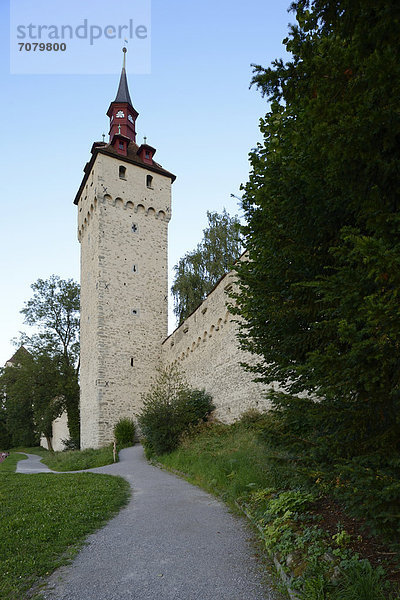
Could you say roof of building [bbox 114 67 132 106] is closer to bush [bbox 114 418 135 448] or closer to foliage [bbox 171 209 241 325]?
foliage [bbox 171 209 241 325]

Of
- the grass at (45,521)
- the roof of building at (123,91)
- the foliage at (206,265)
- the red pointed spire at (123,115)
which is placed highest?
the roof of building at (123,91)

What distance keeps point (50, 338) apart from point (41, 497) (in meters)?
22.7

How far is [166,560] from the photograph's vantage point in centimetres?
378

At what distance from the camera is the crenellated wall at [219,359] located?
11.9 m

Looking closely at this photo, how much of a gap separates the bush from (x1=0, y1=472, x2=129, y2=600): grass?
966 cm

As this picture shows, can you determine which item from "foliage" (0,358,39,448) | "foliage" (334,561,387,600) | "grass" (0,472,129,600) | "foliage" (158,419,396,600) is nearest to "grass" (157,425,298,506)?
"foliage" (158,419,396,600)

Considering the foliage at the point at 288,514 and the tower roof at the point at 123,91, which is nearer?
the foliage at the point at 288,514

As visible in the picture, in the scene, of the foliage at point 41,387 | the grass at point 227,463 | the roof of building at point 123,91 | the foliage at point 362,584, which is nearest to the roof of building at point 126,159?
the roof of building at point 123,91

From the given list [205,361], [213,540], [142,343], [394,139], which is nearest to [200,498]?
[213,540]

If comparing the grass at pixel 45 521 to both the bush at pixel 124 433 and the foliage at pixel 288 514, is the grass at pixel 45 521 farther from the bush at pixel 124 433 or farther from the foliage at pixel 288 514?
the bush at pixel 124 433

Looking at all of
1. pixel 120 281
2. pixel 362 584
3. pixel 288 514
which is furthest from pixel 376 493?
pixel 120 281

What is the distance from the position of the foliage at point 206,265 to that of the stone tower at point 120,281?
2.40 m

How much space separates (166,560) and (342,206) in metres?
3.66

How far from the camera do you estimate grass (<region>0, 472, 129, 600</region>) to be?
3.57 metres
